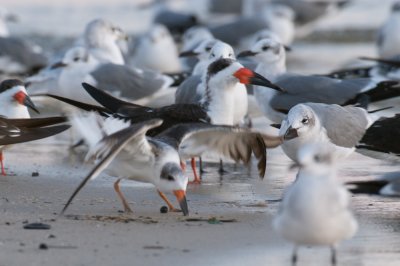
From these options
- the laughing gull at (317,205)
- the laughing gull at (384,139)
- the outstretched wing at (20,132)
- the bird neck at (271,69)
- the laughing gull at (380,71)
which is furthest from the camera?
the laughing gull at (380,71)

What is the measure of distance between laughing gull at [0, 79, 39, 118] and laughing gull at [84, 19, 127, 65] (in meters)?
3.79

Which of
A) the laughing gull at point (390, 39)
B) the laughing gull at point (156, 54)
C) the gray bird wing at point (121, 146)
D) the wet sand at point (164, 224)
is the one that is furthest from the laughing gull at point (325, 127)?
the laughing gull at point (390, 39)

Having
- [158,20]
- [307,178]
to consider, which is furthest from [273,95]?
[158,20]

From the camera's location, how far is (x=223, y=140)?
650 centimetres

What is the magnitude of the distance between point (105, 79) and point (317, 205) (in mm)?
5944

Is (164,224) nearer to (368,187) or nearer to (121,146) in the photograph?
(121,146)

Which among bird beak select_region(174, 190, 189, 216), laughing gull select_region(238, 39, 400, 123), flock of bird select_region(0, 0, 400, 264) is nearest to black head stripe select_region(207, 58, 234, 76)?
flock of bird select_region(0, 0, 400, 264)

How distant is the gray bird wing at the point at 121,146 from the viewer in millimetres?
5543

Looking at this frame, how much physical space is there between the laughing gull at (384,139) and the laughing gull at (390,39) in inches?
332

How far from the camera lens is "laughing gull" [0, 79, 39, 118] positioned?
7.91 metres

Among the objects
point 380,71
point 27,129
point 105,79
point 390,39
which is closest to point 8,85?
point 27,129

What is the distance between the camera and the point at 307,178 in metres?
4.43

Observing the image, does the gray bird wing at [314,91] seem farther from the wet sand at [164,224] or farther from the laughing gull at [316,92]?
the wet sand at [164,224]

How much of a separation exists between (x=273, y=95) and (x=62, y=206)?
2995mm
